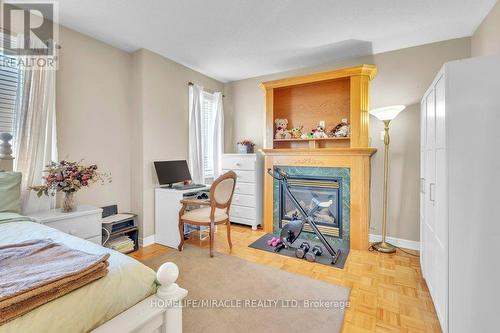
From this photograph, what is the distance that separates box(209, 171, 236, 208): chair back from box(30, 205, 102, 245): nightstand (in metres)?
1.15

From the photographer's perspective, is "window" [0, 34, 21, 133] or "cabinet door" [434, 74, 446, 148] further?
"window" [0, 34, 21, 133]

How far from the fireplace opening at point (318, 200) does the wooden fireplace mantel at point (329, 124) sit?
0.58 feet

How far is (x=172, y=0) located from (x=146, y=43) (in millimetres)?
1012

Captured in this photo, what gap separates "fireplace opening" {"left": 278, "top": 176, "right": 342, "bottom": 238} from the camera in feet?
10.4

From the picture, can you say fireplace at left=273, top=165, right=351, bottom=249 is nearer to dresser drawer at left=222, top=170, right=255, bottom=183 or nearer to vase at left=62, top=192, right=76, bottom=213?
dresser drawer at left=222, top=170, right=255, bottom=183

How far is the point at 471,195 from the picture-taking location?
4.52 ft

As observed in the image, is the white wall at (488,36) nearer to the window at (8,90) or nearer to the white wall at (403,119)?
the white wall at (403,119)

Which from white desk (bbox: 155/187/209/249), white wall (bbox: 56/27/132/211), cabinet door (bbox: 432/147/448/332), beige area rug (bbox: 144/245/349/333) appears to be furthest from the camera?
white desk (bbox: 155/187/209/249)

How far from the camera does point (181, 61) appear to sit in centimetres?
347

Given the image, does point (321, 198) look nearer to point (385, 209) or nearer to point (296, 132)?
point (385, 209)

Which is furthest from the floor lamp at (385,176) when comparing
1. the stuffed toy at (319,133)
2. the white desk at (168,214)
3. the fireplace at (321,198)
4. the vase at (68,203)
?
the vase at (68,203)

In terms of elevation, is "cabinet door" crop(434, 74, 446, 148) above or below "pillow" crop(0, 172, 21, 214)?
above

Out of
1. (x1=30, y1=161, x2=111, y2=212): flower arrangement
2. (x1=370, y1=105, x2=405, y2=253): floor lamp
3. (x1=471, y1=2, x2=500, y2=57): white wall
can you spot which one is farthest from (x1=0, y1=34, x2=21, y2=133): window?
(x1=471, y1=2, x2=500, y2=57): white wall

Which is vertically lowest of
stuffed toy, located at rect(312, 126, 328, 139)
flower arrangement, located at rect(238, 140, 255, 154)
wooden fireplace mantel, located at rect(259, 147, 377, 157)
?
wooden fireplace mantel, located at rect(259, 147, 377, 157)
